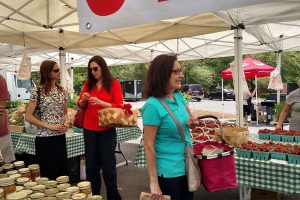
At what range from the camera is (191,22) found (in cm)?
573

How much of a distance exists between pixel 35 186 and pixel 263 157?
2.37 metres

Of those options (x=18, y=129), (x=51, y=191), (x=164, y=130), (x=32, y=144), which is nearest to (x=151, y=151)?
(x=164, y=130)

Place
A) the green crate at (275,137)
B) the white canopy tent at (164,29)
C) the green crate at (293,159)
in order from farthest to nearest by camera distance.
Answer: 1. the white canopy tent at (164,29)
2. the green crate at (275,137)
3. the green crate at (293,159)

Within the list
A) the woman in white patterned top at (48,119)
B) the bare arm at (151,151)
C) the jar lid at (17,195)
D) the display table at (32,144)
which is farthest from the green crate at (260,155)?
the display table at (32,144)

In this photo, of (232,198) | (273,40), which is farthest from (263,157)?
(273,40)

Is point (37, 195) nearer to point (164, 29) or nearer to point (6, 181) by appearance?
point (6, 181)

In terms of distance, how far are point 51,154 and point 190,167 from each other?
77.4 inches

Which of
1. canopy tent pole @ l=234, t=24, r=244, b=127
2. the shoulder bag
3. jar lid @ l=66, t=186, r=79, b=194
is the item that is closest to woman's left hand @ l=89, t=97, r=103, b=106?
the shoulder bag

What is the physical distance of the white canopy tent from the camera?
4.52 meters

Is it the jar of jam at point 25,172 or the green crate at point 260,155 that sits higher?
the jar of jam at point 25,172

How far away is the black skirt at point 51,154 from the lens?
133 inches

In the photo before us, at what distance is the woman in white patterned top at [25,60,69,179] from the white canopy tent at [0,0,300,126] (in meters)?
2.16

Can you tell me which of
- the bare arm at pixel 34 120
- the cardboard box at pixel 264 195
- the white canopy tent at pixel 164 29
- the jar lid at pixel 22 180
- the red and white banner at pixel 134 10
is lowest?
the cardboard box at pixel 264 195

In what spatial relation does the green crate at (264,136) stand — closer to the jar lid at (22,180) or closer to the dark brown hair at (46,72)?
the dark brown hair at (46,72)
